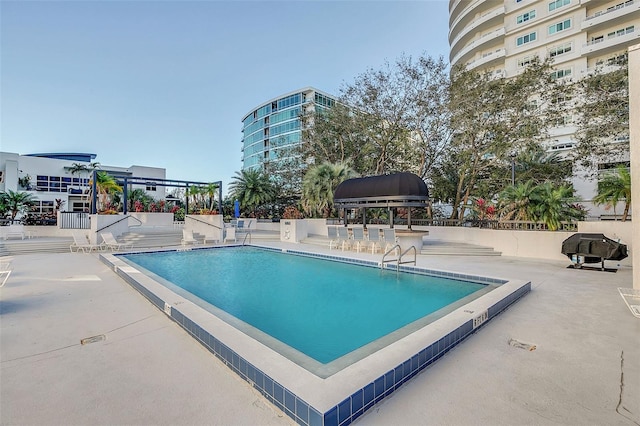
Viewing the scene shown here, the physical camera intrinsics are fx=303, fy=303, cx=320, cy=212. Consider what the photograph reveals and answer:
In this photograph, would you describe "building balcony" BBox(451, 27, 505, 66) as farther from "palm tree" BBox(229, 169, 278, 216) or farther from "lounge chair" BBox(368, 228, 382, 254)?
"lounge chair" BBox(368, 228, 382, 254)

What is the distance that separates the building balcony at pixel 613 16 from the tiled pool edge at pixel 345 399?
41.1 meters

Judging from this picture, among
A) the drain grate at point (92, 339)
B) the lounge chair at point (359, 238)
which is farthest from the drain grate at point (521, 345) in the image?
the lounge chair at point (359, 238)

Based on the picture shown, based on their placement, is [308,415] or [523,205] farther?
[523,205]

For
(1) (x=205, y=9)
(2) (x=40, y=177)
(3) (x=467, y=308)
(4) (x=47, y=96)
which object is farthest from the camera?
(2) (x=40, y=177)

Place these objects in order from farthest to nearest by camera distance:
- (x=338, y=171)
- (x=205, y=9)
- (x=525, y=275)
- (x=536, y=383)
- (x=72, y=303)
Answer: (x=338, y=171), (x=205, y=9), (x=525, y=275), (x=72, y=303), (x=536, y=383)

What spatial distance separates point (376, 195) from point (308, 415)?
1176cm

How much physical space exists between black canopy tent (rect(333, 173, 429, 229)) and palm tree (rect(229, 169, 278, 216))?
1003 centimetres

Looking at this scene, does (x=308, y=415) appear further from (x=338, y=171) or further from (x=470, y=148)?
(x=470, y=148)

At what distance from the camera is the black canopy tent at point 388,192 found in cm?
1257

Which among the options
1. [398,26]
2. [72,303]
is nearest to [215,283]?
[72,303]

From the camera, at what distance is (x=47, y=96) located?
1577 centimetres

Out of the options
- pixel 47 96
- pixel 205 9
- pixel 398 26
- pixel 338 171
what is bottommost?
pixel 338 171

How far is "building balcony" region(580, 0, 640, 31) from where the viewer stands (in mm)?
28328

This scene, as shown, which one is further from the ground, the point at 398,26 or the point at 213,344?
the point at 398,26
